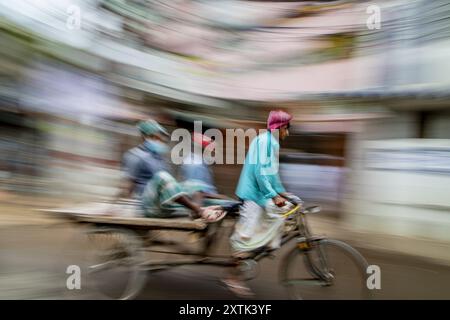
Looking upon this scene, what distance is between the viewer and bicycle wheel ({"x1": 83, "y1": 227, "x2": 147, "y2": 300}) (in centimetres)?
348

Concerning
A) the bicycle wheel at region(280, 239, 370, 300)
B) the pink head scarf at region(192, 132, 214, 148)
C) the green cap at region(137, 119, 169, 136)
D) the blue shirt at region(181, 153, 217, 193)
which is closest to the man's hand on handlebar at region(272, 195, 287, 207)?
the bicycle wheel at region(280, 239, 370, 300)

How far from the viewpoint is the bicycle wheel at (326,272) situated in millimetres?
3240

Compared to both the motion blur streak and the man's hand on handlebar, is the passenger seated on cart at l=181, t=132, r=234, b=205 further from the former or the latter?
the man's hand on handlebar

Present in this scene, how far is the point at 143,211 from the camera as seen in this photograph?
3.51 meters

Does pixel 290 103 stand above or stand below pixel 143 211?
above

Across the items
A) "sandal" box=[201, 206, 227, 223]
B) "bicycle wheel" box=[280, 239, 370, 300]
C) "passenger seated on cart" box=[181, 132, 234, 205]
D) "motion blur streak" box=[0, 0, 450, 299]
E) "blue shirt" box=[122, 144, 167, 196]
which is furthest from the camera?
"motion blur streak" box=[0, 0, 450, 299]

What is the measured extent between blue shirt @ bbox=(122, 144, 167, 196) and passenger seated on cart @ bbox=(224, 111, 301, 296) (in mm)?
615

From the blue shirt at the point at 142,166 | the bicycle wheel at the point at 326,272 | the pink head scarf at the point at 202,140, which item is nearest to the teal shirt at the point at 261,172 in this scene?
the pink head scarf at the point at 202,140

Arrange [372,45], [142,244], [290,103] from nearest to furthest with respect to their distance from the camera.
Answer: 1. [142,244]
2. [290,103]
3. [372,45]

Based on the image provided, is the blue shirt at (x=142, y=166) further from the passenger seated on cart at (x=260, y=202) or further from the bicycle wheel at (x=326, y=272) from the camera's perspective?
the bicycle wheel at (x=326, y=272)

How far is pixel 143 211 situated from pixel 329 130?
188 centimetres

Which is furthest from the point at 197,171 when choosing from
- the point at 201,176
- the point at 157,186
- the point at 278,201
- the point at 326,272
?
the point at 326,272
